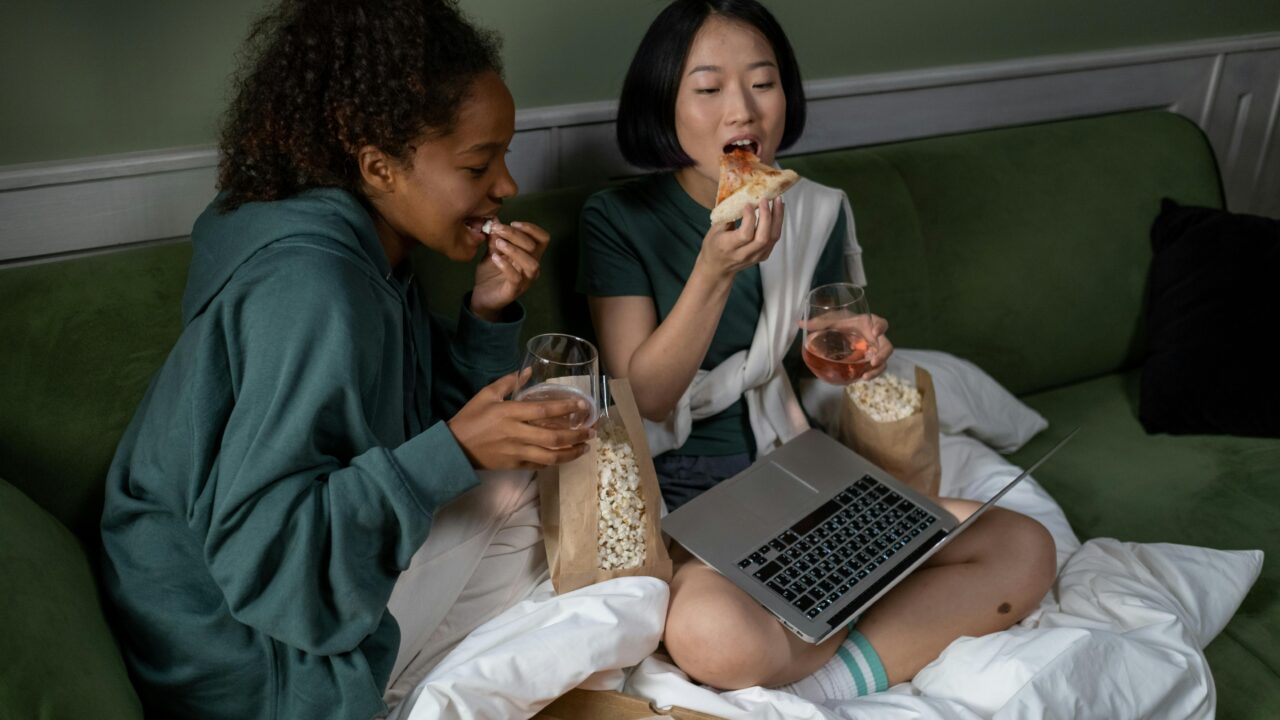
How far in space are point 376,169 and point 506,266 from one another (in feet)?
0.85

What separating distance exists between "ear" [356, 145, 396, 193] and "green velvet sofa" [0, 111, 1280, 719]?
423mm

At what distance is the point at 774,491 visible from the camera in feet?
5.51

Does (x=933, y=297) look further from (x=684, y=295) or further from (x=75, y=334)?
(x=75, y=334)

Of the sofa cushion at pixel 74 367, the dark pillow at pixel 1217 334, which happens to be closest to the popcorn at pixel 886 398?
the dark pillow at pixel 1217 334

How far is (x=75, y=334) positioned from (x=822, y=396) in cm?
116

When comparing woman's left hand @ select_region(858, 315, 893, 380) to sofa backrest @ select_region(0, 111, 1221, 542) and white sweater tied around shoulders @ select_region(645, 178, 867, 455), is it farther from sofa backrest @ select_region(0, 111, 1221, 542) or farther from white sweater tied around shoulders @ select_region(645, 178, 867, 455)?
sofa backrest @ select_region(0, 111, 1221, 542)

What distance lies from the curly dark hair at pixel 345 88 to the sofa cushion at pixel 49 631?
457mm

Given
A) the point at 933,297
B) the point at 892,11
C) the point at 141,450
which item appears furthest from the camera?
the point at 892,11

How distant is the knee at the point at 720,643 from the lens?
4.70ft

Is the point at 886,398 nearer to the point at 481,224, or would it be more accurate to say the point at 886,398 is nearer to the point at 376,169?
the point at 481,224

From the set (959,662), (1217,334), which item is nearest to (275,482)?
(959,662)

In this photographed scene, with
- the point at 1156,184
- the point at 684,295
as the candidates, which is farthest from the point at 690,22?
the point at 1156,184

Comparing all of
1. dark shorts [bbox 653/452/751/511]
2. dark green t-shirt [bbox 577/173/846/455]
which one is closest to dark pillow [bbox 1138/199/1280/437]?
dark green t-shirt [bbox 577/173/846/455]

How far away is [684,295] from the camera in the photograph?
1.61 m
